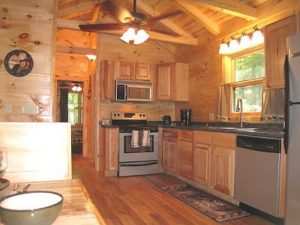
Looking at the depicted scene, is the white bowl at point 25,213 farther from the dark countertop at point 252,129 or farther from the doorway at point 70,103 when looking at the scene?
the doorway at point 70,103

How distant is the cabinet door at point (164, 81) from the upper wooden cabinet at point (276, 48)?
2.34 m

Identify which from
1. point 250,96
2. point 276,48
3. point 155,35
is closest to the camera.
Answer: point 276,48

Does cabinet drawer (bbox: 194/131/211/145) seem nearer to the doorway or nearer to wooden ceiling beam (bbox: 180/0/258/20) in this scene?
wooden ceiling beam (bbox: 180/0/258/20)

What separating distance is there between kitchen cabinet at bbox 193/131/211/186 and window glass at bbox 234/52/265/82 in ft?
3.86

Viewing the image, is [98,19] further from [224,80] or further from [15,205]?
[15,205]

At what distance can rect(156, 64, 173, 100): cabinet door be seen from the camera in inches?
206

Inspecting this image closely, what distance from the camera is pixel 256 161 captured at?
104 inches

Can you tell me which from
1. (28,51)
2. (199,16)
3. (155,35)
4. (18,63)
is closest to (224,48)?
(199,16)

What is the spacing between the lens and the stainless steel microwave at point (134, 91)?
4.90m

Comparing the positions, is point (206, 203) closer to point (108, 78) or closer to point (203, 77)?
point (203, 77)

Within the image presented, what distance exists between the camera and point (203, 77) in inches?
191

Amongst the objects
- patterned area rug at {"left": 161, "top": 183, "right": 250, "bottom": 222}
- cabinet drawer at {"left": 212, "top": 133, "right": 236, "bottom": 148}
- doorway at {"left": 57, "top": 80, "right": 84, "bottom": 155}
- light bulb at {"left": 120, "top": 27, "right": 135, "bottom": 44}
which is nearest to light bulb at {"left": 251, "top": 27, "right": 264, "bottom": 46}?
cabinet drawer at {"left": 212, "top": 133, "right": 236, "bottom": 148}

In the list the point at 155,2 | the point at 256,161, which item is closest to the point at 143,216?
the point at 256,161

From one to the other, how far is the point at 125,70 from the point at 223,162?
2720 millimetres
